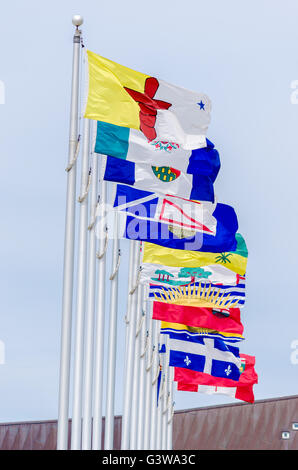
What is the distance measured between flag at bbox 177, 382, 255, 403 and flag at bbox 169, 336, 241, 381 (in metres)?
1.88

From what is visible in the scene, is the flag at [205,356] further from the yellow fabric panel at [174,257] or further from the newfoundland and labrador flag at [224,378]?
the yellow fabric panel at [174,257]

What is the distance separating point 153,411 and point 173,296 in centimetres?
591

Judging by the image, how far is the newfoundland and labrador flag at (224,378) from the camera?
126ft

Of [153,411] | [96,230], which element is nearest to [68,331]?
[96,230]

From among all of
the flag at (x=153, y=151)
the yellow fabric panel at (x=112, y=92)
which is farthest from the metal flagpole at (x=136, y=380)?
the yellow fabric panel at (x=112, y=92)

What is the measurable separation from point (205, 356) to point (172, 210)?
1282 cm

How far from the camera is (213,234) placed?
27.3 meters

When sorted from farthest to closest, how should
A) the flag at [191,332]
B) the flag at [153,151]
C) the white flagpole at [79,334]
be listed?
the flag at [191,332], the white flagpole at [79,334], the flag at [153,151]

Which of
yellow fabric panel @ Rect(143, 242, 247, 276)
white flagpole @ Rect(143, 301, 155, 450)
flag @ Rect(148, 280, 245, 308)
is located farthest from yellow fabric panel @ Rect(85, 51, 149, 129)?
white flagpole @ Rect(143, 301, 155, 450)

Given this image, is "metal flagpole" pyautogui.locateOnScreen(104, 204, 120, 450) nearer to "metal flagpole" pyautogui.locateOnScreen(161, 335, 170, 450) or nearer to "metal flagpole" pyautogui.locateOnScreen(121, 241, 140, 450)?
"metal flagpole" pyautogui.locateOnScreen(121, 241, 140, 450)

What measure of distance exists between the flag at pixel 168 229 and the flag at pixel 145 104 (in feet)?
11.7

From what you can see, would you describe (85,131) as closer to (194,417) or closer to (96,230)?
(96,230)

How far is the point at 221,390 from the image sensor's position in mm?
41156
